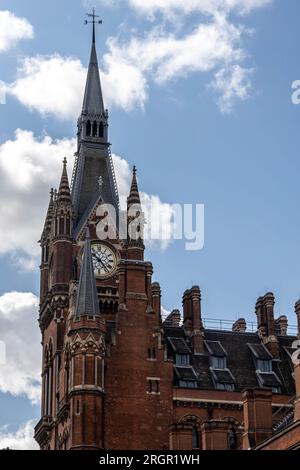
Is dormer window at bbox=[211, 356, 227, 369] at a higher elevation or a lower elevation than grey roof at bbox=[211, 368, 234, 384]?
higher

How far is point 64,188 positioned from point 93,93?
1441cm

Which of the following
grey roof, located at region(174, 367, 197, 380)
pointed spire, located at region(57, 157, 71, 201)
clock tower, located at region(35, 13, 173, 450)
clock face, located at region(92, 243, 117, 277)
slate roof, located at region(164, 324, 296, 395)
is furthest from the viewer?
pointed spire, located at region(57, 157, 71, 201)

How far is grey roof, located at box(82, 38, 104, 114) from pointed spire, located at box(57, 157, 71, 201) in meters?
9.88

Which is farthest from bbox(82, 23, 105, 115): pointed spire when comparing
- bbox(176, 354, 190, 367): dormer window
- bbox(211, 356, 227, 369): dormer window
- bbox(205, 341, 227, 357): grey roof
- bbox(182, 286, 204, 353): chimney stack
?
bbox(211, 356, 227, 369): dormer window

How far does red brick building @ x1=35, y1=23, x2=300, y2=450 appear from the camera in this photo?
76625 millimetres

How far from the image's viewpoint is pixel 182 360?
84.9 m

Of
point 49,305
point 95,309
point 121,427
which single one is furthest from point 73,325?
point 49,305

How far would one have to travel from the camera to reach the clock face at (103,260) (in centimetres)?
9069

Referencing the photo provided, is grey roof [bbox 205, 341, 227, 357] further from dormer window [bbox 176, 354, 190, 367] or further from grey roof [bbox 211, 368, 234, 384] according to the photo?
dormer window [bbox 176, 354, 190, 367]

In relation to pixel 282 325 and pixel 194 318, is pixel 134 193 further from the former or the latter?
pixel 282 325

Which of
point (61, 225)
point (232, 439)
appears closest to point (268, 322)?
point (232, 439)

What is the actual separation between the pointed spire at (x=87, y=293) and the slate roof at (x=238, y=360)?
8.69 m
